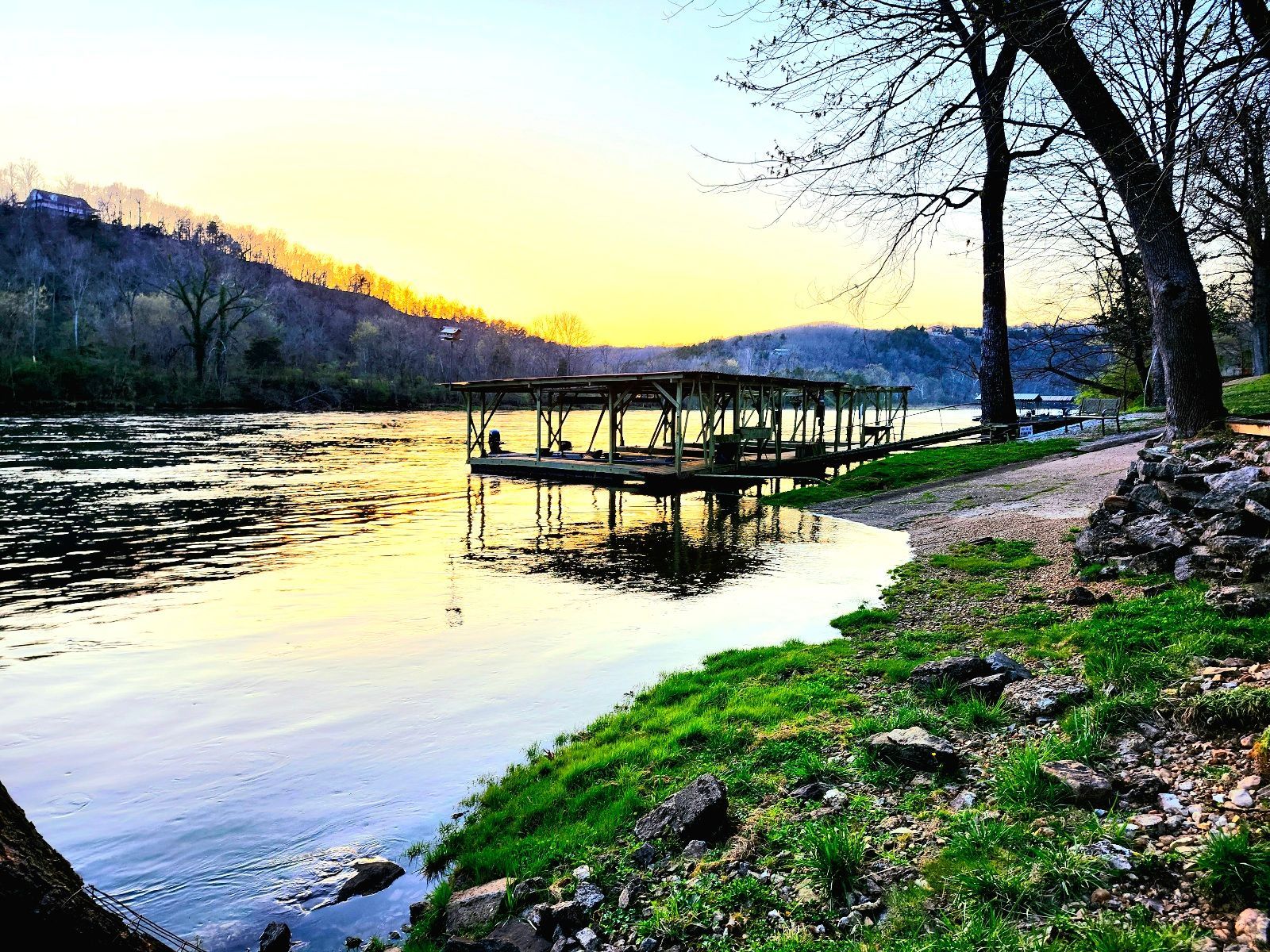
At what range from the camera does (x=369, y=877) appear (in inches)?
175

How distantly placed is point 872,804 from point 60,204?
193 m

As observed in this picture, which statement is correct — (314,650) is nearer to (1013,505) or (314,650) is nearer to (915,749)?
(915,749)

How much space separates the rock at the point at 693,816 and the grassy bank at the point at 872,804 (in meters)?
0.14

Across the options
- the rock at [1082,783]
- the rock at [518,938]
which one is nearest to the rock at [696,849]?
the rock at [518,938]

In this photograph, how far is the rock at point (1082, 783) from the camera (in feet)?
11.7

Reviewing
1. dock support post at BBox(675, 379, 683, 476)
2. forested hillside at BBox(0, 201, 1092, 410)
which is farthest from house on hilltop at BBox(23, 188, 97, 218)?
dock support post at BBox(675, 379, 683, 476)

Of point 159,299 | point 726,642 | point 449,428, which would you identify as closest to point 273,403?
point 159,299

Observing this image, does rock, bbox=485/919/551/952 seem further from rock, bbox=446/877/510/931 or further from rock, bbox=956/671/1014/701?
rock, bbox=956/671/1014/701

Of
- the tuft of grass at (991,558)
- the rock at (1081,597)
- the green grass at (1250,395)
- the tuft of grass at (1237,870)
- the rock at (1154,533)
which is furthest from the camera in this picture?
the green grass at (1250,395)

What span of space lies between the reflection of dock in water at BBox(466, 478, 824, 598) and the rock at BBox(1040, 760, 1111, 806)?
26.3 ft

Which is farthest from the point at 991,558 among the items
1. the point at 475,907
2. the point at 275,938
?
the point at 275,938

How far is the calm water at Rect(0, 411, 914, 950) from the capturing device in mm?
4965

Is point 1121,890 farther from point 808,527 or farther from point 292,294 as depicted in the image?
point 292,294

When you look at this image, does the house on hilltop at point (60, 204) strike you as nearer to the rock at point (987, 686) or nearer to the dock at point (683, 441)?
the dock at point (683, 441)
